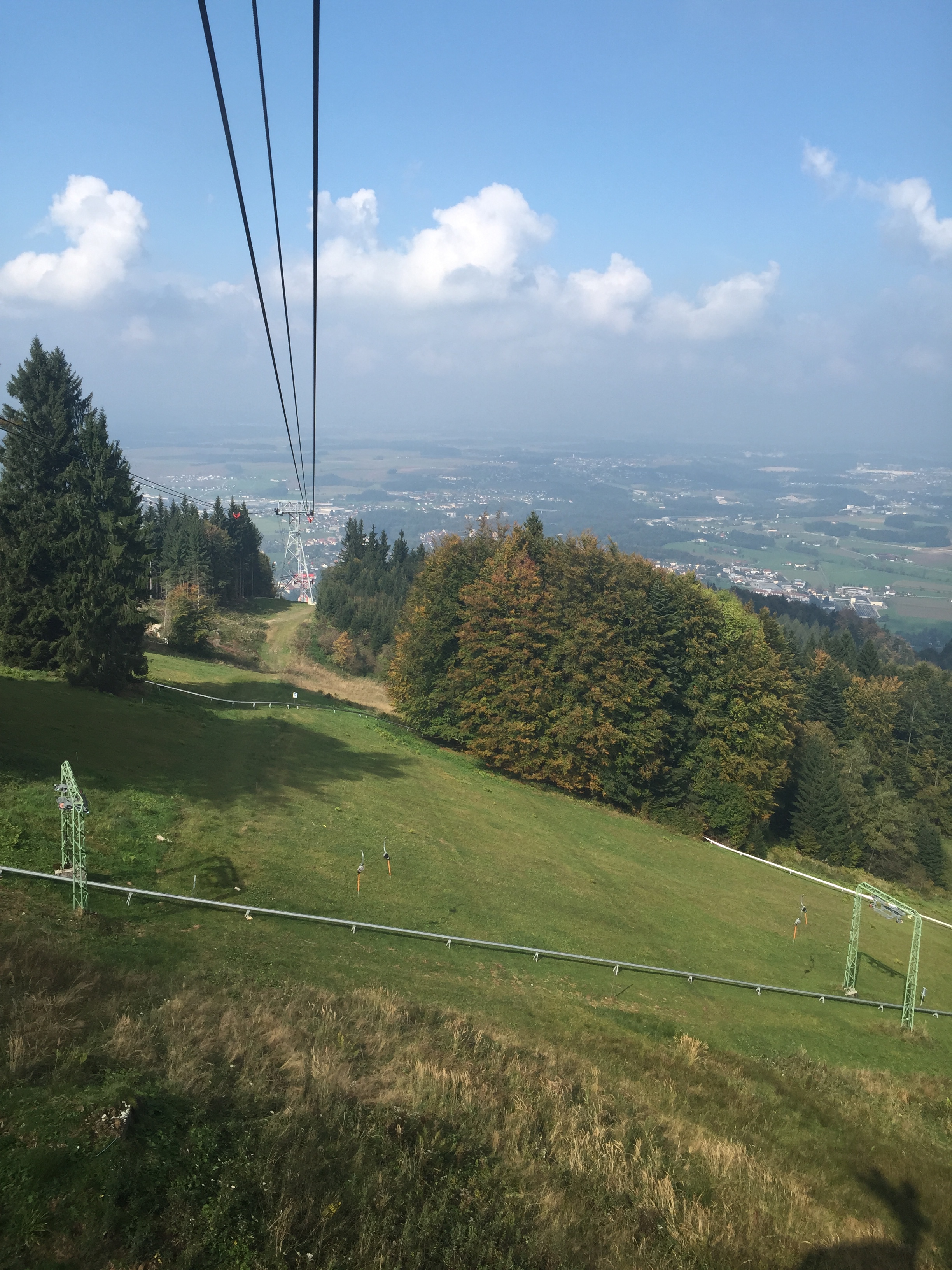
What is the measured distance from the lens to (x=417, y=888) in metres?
19.9

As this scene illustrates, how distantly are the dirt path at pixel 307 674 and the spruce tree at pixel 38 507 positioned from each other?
69.4 ft

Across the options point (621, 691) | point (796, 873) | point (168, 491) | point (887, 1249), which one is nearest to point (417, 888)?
point (887, 1249)

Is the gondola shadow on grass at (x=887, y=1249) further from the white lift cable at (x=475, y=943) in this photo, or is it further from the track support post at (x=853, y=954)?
the track support post at (x=853, y=954)

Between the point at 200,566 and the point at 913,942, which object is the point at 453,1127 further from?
the point at 200,566

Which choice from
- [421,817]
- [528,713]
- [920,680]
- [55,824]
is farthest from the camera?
[920,680]

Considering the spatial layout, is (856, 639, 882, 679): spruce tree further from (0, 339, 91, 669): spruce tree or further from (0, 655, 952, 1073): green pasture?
(0, 339, 91, 669): spruce tree

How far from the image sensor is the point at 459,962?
15914mm

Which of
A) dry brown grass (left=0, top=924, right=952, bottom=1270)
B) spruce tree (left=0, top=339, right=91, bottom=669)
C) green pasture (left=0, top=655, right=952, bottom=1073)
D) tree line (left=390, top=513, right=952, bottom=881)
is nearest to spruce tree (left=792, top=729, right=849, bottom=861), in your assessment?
tree line (left=390, top=513, right=952, bottom=881)

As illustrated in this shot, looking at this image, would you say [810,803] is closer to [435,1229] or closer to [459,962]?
[459,962]

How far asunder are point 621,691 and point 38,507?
97.9 feet

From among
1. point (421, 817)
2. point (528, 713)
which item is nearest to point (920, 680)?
point (528, 713)

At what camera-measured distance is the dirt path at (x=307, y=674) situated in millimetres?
54469

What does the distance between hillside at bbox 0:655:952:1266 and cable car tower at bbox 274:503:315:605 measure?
68149mm

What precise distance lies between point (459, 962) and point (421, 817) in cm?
1035
